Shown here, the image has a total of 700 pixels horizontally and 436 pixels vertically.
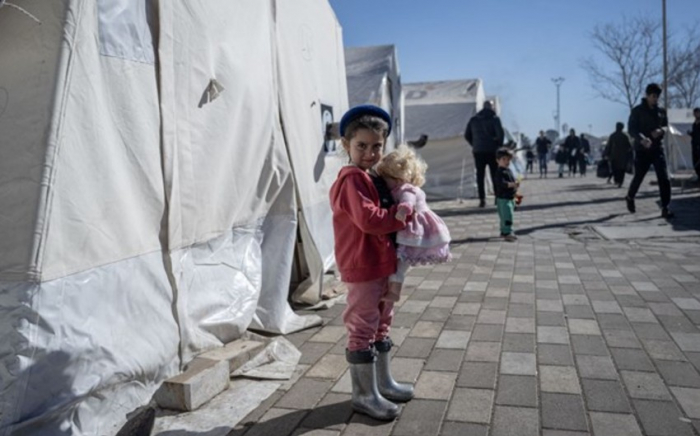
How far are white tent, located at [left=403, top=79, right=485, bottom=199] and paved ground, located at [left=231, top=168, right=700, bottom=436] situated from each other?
7.30 meters

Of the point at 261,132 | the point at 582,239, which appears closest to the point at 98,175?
the point at 261,132

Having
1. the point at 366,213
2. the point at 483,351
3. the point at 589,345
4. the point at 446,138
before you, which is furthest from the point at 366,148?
the point at 446,138

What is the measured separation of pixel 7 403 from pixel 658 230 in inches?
300

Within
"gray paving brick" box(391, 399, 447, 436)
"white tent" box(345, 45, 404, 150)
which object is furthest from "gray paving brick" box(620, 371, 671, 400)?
"white tent" box(345, 45, 404, 150)

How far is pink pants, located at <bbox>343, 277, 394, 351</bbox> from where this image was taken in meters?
2.53

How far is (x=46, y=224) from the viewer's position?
2.12 m

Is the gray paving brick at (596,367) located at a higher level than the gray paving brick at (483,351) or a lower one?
lower

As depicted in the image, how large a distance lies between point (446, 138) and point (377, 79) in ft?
13.3

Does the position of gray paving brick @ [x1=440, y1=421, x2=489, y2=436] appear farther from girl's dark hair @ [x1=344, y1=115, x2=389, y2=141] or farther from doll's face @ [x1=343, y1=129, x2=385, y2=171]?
girl's dark hair @ [x1=344, y1=115, x2=389, y2=141]

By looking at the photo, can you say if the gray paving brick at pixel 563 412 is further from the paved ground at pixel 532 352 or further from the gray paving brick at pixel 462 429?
the gray paving brick at pixel 462 429

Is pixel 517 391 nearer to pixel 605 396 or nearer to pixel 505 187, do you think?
pixel 605 396

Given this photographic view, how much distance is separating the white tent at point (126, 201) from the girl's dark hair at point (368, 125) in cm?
97

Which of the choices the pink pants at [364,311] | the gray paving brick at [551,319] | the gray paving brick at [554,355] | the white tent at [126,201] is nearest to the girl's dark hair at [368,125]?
the pink pants at [364,311]

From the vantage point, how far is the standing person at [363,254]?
97.6 inches
